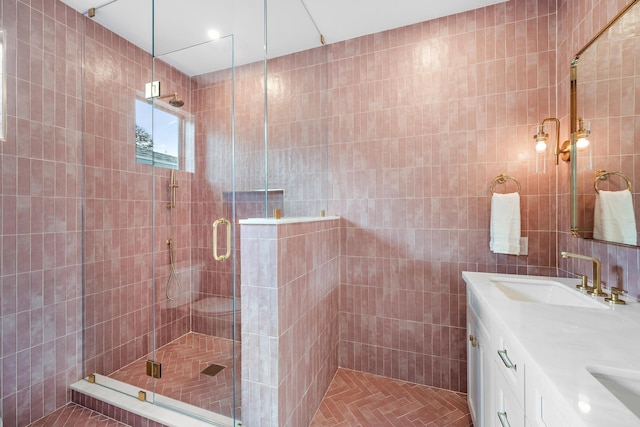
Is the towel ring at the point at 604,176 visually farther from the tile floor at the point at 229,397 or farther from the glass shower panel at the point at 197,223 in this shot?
the glass shower panel at the point at 197,223

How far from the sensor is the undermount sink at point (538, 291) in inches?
59.6

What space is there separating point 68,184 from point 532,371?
9.43 feet

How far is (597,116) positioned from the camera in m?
1.45

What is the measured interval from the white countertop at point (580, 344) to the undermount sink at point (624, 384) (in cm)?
2

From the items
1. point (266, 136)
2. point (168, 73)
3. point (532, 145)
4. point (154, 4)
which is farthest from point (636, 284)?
point (154, 4)

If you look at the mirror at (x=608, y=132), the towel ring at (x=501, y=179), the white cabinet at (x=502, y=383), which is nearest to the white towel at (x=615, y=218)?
the mirror at (x=608, y=132)

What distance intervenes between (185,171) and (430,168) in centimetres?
191

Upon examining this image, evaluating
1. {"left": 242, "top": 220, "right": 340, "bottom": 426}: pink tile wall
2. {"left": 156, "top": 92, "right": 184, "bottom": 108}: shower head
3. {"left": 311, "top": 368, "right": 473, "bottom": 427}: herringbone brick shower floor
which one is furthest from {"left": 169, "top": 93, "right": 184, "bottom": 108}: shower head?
{"left": 311, "top": 368, "right": 473, "bottom": 427}: herringbone brick shower floor

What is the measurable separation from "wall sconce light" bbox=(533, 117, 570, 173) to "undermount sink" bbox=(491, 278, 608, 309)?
801 millimetres

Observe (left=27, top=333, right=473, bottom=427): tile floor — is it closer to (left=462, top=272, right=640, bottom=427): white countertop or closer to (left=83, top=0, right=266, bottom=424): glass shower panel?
(left=83, top=0, right=266, bottom=424): glass shower panel

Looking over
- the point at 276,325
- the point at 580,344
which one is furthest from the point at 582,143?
the point at 276,325

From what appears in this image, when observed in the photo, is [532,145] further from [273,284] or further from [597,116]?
[273,284]

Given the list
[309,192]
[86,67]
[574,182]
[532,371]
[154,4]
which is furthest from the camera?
[309,192]

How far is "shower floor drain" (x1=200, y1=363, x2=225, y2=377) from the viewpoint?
1.80m
